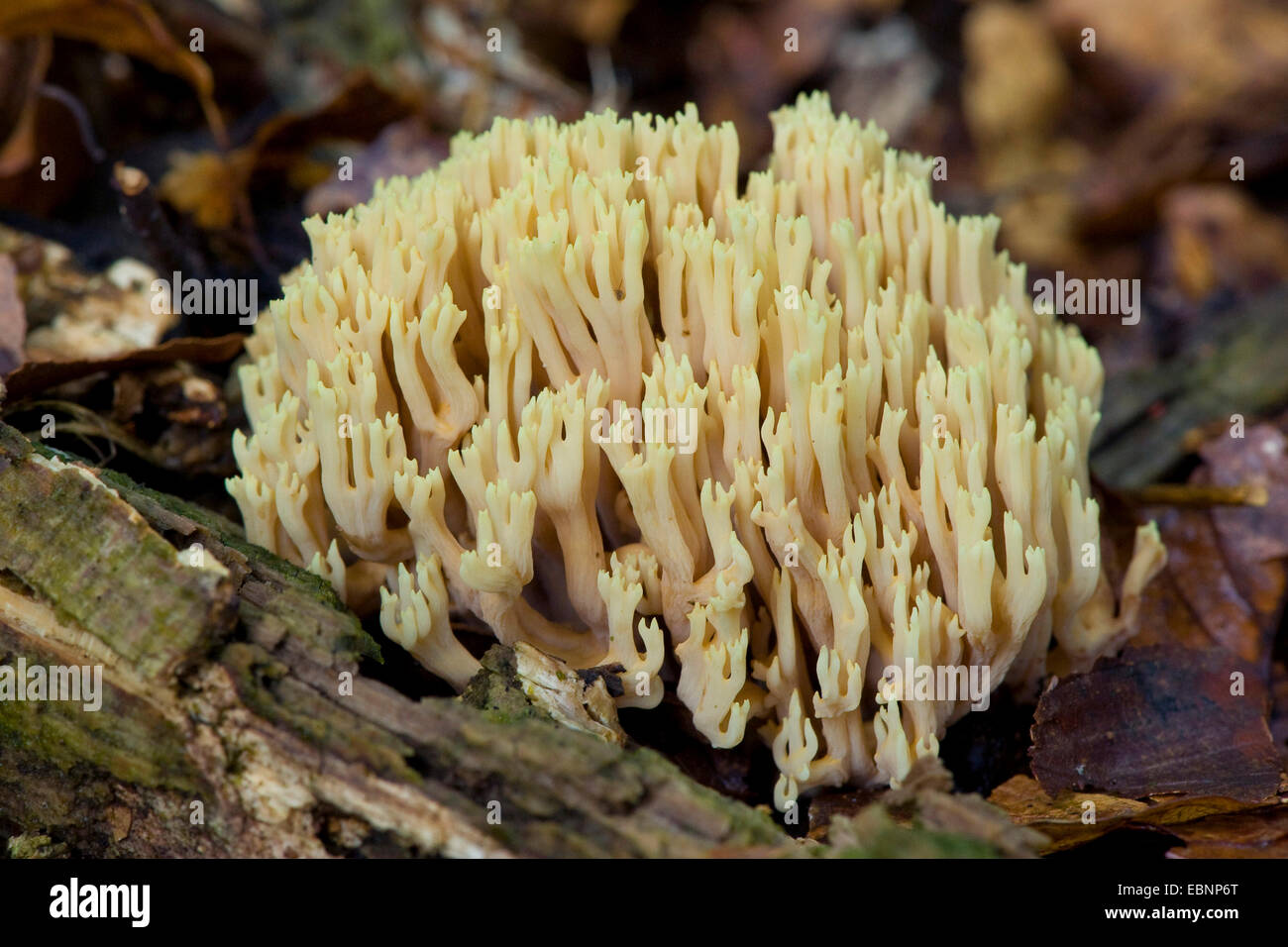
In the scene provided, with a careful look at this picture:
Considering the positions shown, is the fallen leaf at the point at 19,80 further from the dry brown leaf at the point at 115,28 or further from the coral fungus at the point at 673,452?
the coral fungus at the point at 673,452

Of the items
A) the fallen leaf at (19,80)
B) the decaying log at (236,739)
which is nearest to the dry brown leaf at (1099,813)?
the decaying log at (236,739)

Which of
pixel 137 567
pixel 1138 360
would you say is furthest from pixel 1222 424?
pixel 137 567

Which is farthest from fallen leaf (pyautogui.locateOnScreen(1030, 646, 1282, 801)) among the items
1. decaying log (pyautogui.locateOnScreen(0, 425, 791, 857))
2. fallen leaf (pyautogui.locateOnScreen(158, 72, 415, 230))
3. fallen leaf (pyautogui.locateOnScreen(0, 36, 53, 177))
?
fallen leaf (pyautogui.locateOnScreen(0, 36, 53, 177))

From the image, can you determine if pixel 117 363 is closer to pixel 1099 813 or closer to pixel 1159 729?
pixel 1099 813

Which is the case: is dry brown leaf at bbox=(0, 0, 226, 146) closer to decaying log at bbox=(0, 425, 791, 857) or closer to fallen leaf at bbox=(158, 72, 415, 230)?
fallen leaf at bbox=(158, 72, 415, 230)

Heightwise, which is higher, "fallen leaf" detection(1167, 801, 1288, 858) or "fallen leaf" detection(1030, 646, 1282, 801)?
"fallen leaf" detection(1030, 646, 1282, 801)

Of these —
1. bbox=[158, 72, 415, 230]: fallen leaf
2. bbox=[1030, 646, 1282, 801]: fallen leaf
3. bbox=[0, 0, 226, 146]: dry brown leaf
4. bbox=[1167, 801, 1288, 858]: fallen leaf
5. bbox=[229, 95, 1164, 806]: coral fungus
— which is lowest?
bbox=[1167, 801, 1288, 858]: fallen leaf

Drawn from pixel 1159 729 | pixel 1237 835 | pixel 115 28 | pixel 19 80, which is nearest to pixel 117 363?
pixel 19 80

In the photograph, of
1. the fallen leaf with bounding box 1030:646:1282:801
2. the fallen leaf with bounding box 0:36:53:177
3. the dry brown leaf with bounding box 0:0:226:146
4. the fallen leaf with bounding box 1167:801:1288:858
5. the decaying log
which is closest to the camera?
the decaying log

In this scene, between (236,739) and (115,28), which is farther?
(115,28)
